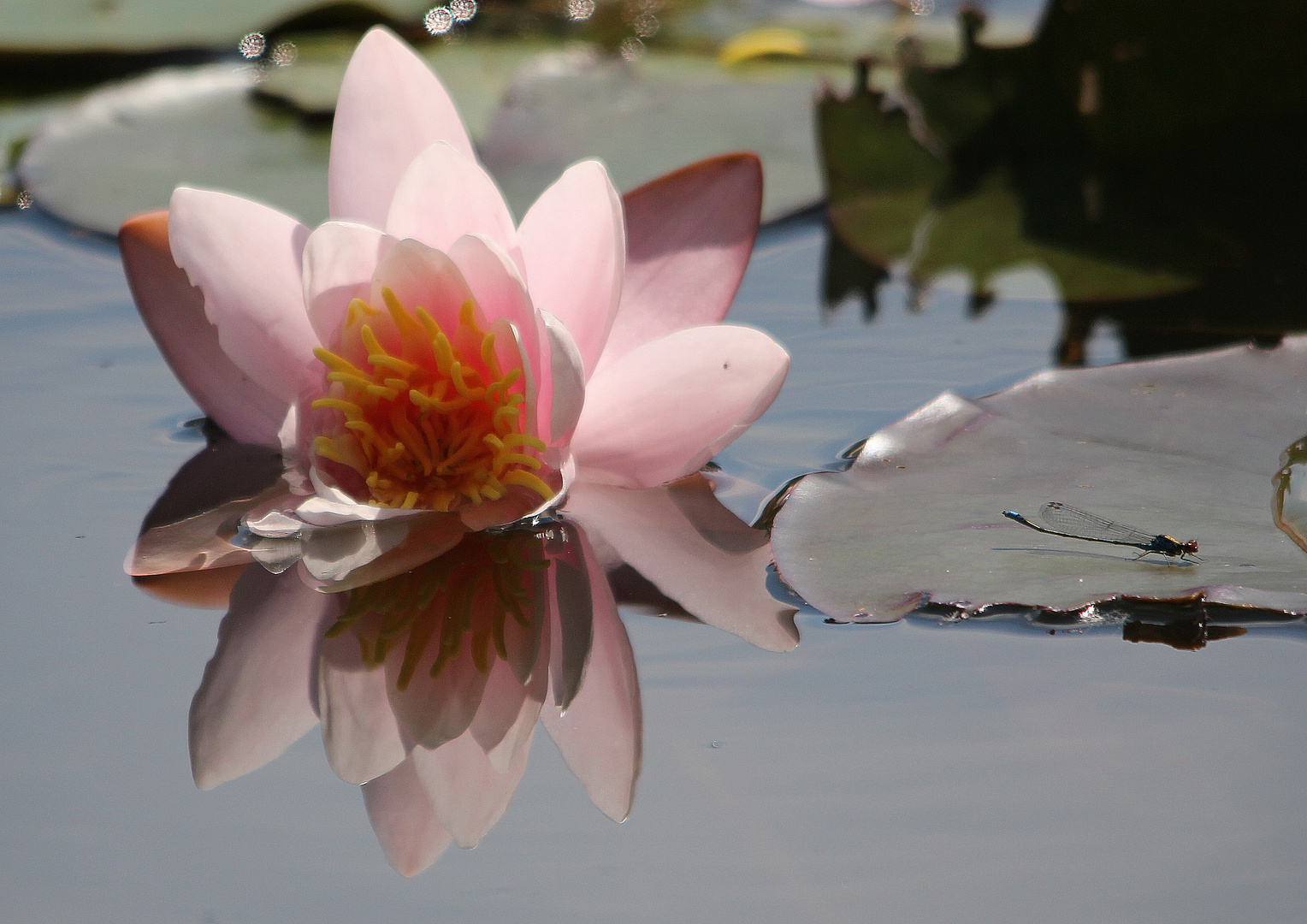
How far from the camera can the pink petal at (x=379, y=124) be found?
3.28ft

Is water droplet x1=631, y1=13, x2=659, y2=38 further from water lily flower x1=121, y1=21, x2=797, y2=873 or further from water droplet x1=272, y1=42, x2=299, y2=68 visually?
water lily flower x1=121, y1=21, x2=797, y2=873

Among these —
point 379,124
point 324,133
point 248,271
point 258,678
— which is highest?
point 379,124

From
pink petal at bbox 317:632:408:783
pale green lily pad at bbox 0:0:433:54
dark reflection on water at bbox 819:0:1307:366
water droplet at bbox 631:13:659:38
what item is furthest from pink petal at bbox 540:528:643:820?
water droplet at bbox 631:13:659:38

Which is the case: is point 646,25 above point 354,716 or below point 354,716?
above

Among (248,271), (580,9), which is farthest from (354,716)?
(580,9)

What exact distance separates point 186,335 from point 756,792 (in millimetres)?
662

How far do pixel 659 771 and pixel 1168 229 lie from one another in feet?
4.13

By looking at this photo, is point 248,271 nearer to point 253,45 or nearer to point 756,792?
point 756,792

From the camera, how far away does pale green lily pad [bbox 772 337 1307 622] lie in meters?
0.83

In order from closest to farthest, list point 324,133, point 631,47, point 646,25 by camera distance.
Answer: point 324,133 → point 631,47 → point 646,25

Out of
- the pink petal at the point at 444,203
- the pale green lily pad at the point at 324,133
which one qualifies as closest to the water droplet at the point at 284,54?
the pale green lily pad at the point at 324,133

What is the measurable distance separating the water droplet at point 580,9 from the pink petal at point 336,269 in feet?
7.32

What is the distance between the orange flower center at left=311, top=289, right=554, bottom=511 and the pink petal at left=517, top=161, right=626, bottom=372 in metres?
0.07

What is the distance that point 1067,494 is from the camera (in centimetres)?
94
